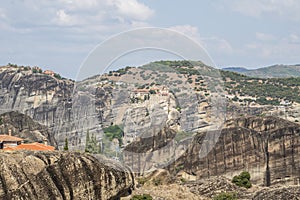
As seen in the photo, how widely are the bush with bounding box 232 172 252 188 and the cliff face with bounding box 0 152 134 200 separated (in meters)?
15.6

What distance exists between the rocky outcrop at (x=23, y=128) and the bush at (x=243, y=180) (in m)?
26.8

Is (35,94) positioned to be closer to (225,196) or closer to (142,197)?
(225,196)

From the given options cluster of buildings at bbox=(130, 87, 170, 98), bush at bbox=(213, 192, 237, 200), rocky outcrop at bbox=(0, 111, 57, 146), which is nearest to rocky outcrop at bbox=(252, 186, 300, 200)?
bush at bbox=(213, 192, 237, 200)

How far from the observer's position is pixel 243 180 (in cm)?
4500

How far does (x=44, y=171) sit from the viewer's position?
24.7m

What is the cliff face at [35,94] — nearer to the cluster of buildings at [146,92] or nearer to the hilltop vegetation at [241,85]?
the hilltop vegetation at [241,85]

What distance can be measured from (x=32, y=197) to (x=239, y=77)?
426 ft

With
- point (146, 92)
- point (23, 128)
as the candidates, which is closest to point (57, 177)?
point (23, 128)

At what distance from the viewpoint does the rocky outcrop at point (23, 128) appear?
220ft

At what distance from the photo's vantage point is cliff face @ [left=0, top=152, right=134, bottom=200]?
22953 mm

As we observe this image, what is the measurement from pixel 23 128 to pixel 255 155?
3049 centimetres

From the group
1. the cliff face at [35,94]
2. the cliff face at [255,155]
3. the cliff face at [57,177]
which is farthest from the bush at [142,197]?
the cliff face at [35,94]

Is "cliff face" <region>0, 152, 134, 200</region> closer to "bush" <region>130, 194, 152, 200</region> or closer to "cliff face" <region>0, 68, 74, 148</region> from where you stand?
"bush" <region>130, 194, 152, 200</region>

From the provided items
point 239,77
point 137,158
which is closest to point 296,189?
point 137,158
